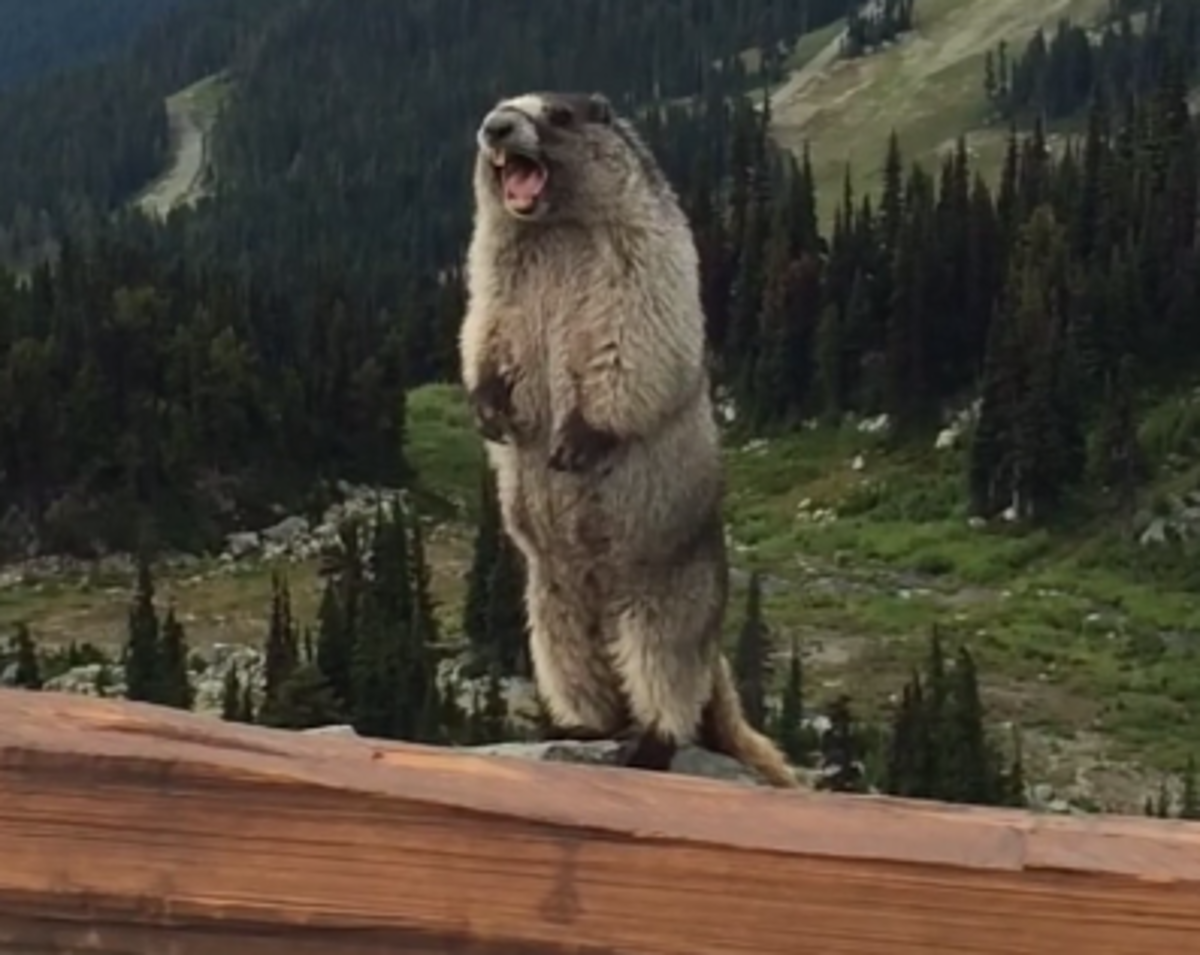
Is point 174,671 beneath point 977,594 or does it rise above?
above

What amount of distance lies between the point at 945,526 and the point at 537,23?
142247 mm

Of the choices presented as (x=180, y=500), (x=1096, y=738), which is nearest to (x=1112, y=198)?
(x=180, y=500)

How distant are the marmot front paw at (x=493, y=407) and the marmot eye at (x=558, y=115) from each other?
874 mm

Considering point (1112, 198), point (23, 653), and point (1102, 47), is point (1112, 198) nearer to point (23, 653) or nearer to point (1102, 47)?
point (23, 653)

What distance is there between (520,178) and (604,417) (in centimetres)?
85

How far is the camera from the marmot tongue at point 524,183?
7.82 meters

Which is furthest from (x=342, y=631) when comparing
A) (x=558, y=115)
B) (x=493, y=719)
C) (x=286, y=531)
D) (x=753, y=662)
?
(x=558, y=115)

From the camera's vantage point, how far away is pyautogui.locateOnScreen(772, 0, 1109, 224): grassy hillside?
433 feet

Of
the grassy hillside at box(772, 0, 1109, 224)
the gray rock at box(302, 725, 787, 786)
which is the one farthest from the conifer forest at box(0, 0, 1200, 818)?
the grassy hillside at box(772, 0, 1109, 224)

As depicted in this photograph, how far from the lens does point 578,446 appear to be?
782 cm

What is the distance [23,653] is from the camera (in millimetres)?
33906

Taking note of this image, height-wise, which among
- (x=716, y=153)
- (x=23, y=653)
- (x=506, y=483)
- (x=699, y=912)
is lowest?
(x=716, y=153)

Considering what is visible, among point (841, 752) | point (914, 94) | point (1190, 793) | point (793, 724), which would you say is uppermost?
point (1190, 793)

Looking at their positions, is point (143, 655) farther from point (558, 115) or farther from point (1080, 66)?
point (1080, 66)
